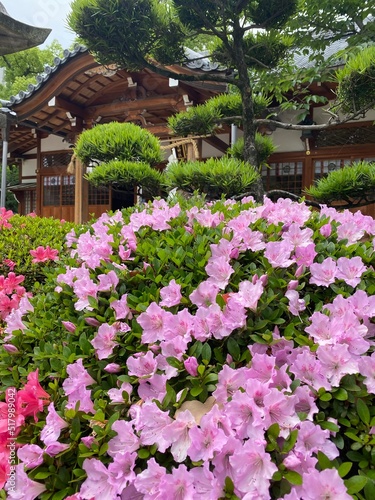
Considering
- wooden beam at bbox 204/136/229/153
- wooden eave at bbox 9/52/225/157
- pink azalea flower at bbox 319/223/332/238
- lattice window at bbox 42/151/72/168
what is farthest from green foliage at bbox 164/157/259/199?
lattice window at bbox 42/151/72/168

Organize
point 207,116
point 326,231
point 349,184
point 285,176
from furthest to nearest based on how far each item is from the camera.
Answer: point 285,176 < point 207,116 < point 349,184 < point 326,231

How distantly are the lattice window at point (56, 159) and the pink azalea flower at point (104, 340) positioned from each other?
1116cm

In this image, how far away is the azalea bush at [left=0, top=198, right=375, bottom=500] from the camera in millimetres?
833

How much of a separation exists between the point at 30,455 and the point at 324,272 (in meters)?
0.92

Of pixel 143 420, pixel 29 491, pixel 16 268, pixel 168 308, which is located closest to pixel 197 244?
pixel 168 308

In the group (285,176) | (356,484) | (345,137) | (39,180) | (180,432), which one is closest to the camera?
(356,484)

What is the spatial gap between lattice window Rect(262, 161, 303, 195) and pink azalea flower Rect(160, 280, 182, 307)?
7.49 meters

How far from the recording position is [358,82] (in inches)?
132

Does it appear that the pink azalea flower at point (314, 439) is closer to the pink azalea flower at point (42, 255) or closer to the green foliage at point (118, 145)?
the pink azalea flower at point (42, 255)

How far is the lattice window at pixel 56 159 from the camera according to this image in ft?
38.1

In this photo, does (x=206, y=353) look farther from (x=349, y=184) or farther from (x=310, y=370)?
(x=349, y=184)

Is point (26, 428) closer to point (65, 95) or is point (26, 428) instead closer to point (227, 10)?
point (227, 10)

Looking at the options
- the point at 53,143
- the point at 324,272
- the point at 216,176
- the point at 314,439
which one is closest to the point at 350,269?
the point at 324,272

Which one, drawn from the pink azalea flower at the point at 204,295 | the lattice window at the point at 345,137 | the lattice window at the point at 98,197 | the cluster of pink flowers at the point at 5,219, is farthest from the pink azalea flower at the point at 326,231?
the lattice window at the point at 98,197
